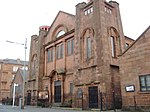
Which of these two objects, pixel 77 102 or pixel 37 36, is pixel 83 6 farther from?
pixel 37 36

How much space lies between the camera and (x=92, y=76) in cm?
2373

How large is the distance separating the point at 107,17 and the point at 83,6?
3.95 metres

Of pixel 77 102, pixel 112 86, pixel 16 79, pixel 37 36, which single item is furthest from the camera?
pixel 16 79

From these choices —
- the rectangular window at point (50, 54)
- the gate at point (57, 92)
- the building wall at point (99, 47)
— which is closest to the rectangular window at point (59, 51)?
the rectangular window at point (50, 54)

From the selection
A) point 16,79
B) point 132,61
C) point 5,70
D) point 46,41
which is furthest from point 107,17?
point 5,70

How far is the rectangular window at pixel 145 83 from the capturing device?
58.1 feet

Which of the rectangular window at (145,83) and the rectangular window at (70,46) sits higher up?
the rectangular window at (70,46)

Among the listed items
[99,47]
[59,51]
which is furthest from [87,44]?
[59,51]

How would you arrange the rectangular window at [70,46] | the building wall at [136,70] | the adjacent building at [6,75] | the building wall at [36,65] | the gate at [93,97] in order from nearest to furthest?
the building wall at [136,70] → the gate at [93,97] → the rectangular window at [70,46] → the building wall at [36,65] → the adjacent building at [6,75]

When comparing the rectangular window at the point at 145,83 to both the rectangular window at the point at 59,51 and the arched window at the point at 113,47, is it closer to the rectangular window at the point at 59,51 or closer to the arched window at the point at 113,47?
→ the arched window at the point at 113,47

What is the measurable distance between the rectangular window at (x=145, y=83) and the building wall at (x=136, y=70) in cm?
24

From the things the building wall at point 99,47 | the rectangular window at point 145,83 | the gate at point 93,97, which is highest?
the building wall at point 99,47

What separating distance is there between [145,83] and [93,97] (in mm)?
7117

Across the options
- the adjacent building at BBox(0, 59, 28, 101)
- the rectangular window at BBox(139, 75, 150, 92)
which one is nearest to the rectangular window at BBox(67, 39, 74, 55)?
the rectangular window at BBox(139, 75, 150, 92)
